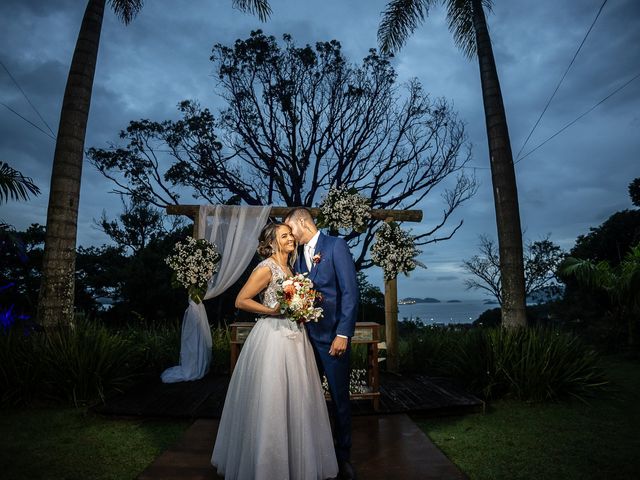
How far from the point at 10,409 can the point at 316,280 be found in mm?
4864

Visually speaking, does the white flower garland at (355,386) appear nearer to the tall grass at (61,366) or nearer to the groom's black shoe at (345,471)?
the groom's black shoe at (345,471)

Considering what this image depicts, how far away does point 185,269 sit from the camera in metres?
7.31

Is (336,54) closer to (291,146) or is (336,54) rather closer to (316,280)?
(291,146)

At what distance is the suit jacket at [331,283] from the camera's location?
352 centimetres

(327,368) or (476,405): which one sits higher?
(327,368)

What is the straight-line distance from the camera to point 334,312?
3.61 m

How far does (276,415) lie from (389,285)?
17.4ft

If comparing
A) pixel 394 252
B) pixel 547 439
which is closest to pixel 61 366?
pixel 394 252

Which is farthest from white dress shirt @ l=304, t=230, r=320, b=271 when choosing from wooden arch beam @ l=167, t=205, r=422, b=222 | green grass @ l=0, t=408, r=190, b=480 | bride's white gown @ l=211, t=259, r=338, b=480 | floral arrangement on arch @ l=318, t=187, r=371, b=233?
wooden arch beam @ l=167, t=205, r=422, b=222

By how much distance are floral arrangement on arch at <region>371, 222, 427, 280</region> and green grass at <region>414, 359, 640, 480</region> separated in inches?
104

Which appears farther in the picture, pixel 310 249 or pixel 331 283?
pixel 310 249

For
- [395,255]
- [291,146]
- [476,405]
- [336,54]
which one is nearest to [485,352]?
[476,405]

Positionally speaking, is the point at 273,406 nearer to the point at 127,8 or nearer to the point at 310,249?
the point at 310,249

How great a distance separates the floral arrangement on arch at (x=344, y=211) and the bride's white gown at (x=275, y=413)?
150 inches
